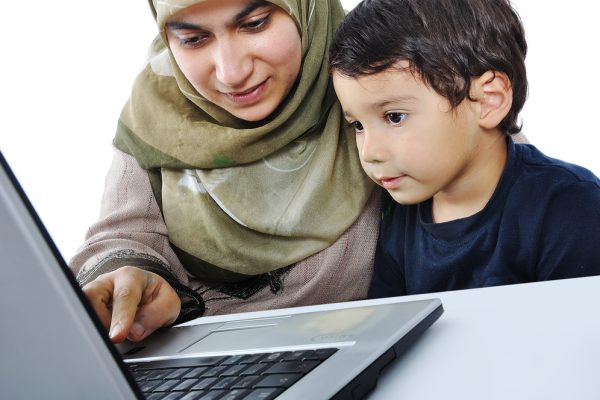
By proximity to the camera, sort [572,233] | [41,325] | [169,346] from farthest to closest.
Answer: [572,233] → [169,346] → [41,325]

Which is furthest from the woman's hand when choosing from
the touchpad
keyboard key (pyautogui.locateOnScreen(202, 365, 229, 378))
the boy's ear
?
the boy's ear

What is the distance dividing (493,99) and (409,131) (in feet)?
0.42

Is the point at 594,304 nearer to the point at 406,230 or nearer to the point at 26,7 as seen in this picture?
the point at 406,230

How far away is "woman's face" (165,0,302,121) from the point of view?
1062 mm

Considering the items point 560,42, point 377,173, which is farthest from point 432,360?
point 560,42

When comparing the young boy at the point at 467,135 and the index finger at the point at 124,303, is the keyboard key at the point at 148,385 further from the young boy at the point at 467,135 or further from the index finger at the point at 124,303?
the young boy at the point at 467,135

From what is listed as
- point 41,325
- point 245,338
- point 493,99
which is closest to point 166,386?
point 245,338

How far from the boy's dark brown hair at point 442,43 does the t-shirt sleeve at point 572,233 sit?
138 mm

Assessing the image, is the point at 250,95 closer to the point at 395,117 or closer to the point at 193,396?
the point at 395,117

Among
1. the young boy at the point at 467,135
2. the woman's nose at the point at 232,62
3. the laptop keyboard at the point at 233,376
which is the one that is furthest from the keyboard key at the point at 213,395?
the woman's nose at the point at 232,62

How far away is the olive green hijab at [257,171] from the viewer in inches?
46.2

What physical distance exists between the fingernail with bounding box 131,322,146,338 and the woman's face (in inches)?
16.4

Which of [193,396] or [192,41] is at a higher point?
[192,41]

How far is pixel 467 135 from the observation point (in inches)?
37.7
